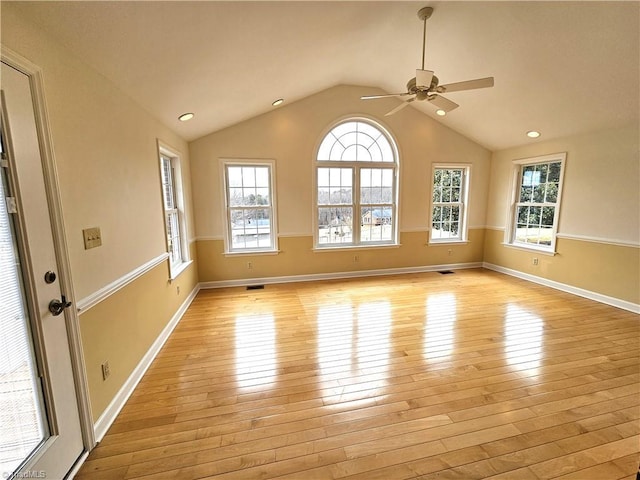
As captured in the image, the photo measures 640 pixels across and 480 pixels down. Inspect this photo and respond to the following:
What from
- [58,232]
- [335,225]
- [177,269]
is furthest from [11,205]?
[335,225]

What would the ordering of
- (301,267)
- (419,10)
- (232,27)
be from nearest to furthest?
(232,27), (419,10), (301,267)

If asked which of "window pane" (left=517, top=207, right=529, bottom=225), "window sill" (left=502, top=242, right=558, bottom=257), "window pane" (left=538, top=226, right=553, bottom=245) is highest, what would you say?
"window pane" (left=517, top=207, right=529, bottom=225)

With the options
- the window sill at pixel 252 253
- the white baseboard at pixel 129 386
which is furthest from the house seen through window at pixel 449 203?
the white baseboard at pixel 129 386

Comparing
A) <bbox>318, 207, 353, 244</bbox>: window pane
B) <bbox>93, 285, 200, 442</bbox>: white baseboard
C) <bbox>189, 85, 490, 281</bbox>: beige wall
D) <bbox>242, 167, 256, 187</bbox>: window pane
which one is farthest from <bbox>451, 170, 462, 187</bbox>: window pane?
<bbox>93, 285, 200, 442</bbox>: white baseboard

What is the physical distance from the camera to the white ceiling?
1.70m

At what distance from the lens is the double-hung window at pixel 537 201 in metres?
4.38

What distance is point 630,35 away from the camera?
2324 mm

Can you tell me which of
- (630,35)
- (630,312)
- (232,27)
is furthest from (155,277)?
(630,312)

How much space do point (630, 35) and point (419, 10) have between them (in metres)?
1.75

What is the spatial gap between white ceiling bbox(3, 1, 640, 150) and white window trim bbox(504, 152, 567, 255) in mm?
378

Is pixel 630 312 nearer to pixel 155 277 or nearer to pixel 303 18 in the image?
pixel 303 18

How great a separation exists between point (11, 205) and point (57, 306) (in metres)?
0.53

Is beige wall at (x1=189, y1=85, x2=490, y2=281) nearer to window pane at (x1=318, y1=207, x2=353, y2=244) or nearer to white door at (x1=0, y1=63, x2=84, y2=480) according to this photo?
window pane at (x1=318, y1=207, x2=353, y2=244)

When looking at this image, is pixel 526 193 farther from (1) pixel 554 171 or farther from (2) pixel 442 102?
(2) pixel 442 102
